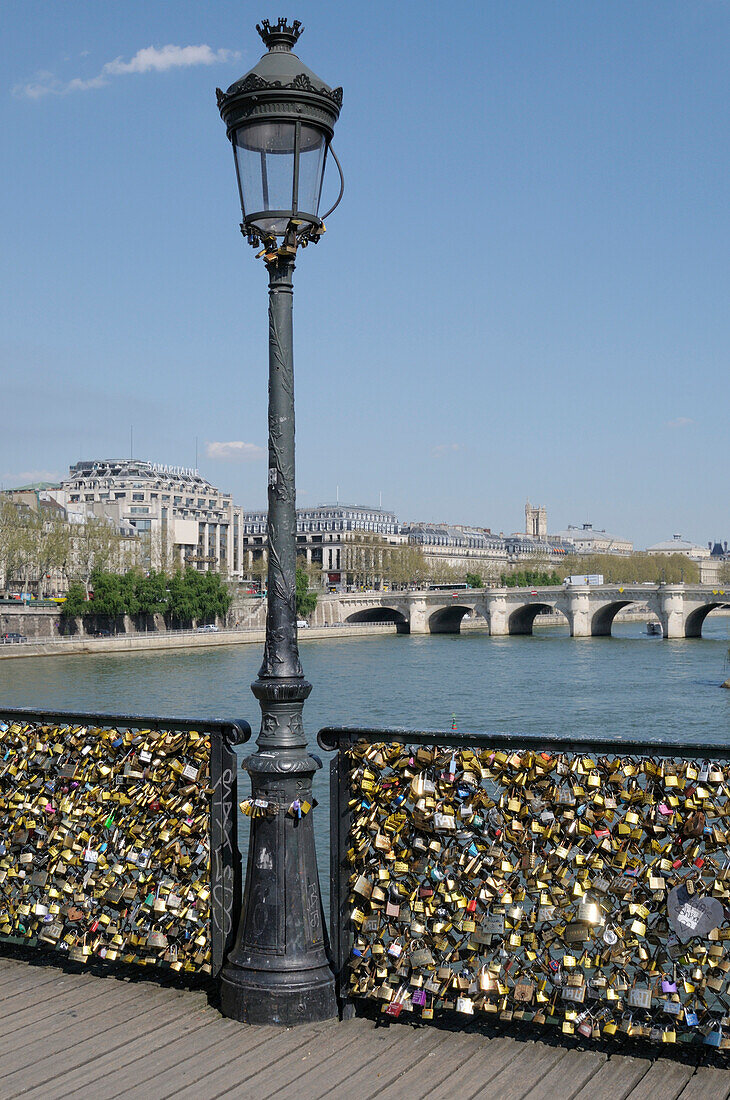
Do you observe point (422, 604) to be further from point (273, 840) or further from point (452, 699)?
point (273, 840)

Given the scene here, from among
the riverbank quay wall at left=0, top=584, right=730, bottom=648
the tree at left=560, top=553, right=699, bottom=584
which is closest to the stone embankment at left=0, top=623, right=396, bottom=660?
the riverbank quay wall at left=0, top=584, right=730, bottom=648

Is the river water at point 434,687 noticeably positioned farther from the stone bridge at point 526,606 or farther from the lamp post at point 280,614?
the lamp post at point 280,614

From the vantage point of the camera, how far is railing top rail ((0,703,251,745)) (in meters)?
4.13

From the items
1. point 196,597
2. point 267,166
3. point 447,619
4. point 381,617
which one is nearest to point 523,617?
point 447,619

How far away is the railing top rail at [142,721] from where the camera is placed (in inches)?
163

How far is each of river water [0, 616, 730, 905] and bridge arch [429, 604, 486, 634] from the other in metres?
15.6

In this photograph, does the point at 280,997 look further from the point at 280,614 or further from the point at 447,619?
the point at 447,619

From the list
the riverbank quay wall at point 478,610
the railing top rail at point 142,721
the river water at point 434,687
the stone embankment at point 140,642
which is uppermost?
the railing top rail at point 142,721

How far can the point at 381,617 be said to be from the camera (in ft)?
270

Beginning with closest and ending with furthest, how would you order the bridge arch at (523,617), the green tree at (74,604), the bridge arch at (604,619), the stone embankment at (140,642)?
the stone embankment at (140,642), the green tree at (74,604), the bridge arch at (604,619), the bridge arch at (523,617)

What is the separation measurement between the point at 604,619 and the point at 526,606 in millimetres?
4978

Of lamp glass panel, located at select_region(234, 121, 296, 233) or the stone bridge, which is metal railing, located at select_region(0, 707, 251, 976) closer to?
lamp glass panel, located at select_region(234, 121, 296, 233)

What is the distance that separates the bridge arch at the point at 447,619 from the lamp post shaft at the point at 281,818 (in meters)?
69.9

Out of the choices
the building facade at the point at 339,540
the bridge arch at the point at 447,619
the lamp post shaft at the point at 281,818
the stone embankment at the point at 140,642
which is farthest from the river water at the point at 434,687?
the building facade at the point at 339,540
